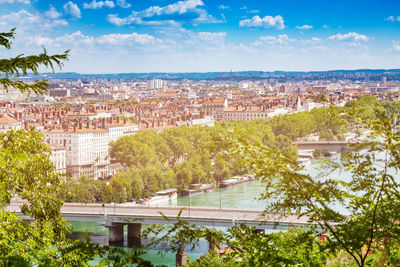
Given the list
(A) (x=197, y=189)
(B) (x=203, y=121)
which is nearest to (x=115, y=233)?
(A) (x=197, y=189)

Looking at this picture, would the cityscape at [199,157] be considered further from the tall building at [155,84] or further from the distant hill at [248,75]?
the tall building at [155,84]

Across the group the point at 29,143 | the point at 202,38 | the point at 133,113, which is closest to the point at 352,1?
the point at 202,38

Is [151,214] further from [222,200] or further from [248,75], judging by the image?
[248,75]

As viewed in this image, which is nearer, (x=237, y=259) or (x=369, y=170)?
(x=369, y=170)

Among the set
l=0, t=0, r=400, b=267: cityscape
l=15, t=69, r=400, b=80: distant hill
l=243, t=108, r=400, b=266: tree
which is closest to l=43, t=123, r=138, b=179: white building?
l=0, t=0, r=400, b=267: cityscape

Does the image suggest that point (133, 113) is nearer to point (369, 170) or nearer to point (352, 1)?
point (352, 1)

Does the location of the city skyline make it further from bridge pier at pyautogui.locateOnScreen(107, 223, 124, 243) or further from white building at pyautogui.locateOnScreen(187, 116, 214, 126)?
bridge pier at pyautogui.locateOnScreen(107, 223, 124, 243)
